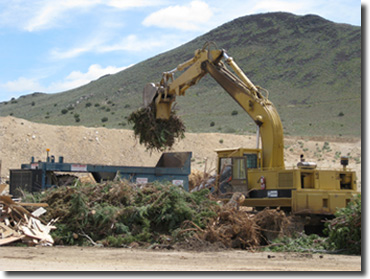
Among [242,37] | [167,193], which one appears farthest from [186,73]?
[242,37]

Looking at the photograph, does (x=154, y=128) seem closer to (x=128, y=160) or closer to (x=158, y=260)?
(x=158, y=260)

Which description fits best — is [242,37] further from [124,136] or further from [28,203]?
[28,203]

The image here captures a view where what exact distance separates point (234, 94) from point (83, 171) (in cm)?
547

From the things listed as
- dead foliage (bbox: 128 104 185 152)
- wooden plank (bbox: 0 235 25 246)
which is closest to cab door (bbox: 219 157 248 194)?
dead foliage (bbox: 128 104 185 152)

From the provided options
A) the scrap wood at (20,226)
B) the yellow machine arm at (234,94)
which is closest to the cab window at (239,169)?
the yellow machine arm at (234,94)

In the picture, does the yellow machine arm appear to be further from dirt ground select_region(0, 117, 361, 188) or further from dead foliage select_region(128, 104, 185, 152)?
dirt ground select_region(0, 117, 361, 188)

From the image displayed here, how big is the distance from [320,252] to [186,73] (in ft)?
28.7

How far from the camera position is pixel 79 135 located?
42.4 metres

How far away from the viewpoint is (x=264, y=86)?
254 ft

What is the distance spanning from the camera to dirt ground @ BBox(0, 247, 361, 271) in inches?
361

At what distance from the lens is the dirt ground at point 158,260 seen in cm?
917

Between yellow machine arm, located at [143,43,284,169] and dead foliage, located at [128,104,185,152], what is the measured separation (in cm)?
28

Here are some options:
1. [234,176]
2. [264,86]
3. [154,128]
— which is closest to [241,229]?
[234,176]
